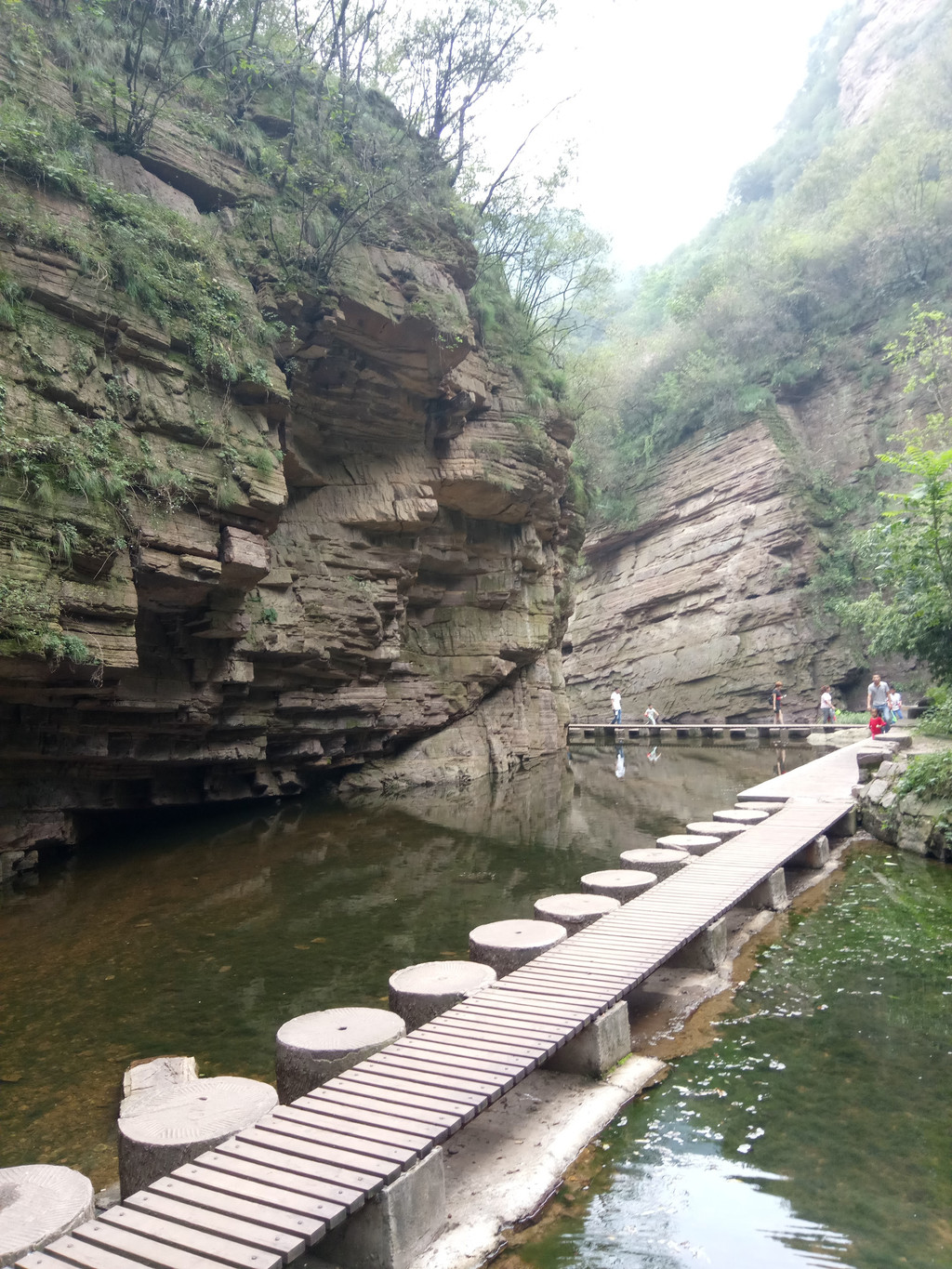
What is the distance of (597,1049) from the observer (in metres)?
4.81

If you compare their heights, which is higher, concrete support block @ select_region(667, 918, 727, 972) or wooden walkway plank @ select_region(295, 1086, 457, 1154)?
wooden walkway plank @ select_region(295, 1086, 457, 1154)

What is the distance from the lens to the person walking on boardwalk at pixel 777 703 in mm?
27031

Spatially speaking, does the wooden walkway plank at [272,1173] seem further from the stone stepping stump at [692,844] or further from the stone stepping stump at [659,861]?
the stone stepping stump at [692,844]

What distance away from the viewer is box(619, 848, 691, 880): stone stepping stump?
332 inches

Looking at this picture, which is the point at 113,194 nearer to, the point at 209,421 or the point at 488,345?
the point at 209,421

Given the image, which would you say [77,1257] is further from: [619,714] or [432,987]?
[619,714]

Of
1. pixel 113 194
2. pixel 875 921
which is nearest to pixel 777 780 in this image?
pixel 875 921

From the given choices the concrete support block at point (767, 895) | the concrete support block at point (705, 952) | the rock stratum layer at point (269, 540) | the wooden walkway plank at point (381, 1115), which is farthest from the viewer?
the rock stratum layer at point (269, 540)

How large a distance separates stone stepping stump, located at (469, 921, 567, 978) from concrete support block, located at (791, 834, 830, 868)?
442 cm

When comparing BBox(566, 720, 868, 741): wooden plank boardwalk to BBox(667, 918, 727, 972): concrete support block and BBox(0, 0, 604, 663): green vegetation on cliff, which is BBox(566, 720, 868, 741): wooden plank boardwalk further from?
BBox(667, 918, 727, 972): concrete support block

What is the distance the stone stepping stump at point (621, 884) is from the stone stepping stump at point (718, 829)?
2.35 metres

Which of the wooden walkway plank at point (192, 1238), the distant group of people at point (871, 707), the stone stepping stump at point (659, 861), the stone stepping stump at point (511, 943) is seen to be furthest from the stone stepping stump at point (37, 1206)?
the distant group of people at point (871, 707)

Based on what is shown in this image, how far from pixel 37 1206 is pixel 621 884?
5.46 meters

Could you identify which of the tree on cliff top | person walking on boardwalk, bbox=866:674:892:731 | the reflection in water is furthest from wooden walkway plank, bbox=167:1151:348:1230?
person walking on boardwalk, bbox=866:674:892:731
